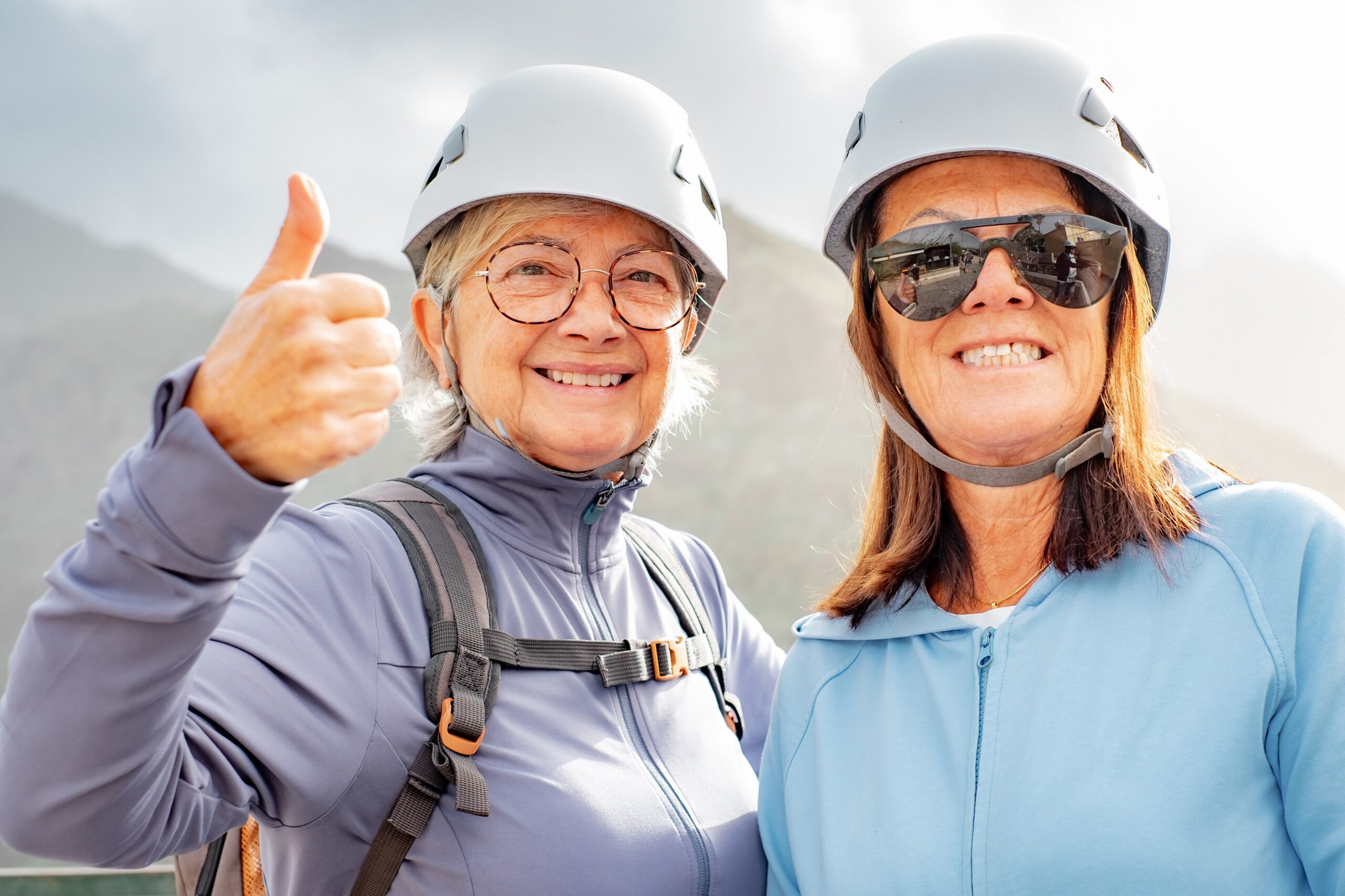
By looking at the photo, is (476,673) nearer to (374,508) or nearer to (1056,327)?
(374,508)

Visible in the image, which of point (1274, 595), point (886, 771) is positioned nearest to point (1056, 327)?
point (1274, 595)

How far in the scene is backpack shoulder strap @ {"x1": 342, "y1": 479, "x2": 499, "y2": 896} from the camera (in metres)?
1.78

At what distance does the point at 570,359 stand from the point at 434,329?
0.40 metres

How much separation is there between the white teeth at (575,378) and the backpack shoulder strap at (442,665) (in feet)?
1.34

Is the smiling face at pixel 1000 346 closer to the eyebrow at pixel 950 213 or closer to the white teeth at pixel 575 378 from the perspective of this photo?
the eyebrow at pixel 950 213

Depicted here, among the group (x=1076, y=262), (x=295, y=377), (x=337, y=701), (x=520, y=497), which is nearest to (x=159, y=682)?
(x=295, y=377)

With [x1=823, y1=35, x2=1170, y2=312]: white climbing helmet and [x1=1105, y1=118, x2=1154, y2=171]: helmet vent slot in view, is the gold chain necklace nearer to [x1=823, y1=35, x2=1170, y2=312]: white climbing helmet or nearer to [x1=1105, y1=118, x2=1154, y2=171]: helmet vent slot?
[x1=823, y1=35, x2=1170, y2=312]: white climbing helmet

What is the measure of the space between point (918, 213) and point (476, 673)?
1255 mm

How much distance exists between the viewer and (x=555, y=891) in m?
1.85

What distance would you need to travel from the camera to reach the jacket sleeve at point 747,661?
8.86 feet

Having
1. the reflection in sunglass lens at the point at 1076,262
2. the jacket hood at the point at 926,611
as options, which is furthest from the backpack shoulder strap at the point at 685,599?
the reflection in sunglass lens at the point at 1076,262

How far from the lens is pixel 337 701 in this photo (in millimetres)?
1726

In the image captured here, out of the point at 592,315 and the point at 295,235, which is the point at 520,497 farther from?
the point at 295,235

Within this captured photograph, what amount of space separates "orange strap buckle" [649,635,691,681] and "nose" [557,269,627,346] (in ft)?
2.31
